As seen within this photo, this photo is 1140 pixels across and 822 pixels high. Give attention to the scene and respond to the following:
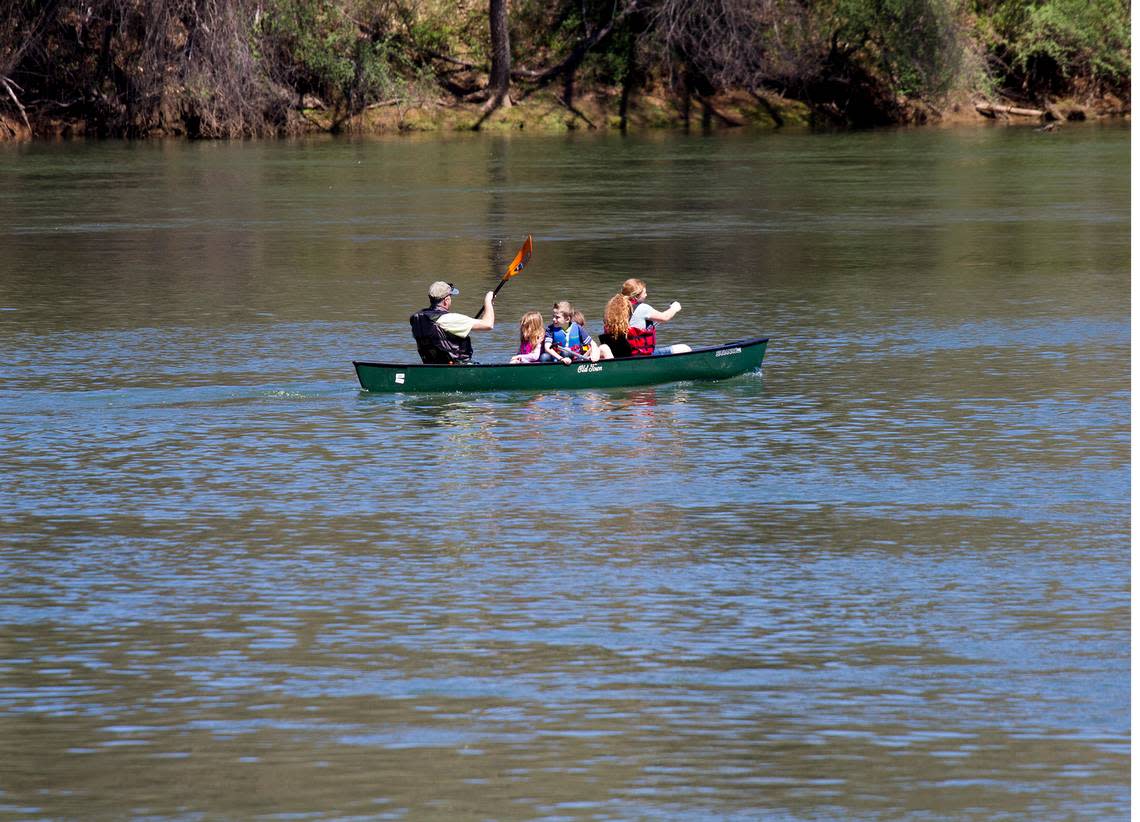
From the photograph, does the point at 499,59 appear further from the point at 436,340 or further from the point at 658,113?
the point at 436,340

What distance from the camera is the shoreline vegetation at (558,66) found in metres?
62.5

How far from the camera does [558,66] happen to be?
237 feet

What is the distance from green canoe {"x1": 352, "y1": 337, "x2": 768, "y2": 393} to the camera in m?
18.3

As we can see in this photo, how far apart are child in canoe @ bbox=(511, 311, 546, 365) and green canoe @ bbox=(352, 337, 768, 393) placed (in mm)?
238

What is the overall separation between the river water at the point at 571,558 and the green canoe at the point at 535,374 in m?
0.22

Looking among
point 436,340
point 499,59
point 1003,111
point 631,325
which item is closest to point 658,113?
point 499,59

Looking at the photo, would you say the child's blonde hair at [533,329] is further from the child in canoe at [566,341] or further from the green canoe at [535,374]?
the green canoe at [535,374]

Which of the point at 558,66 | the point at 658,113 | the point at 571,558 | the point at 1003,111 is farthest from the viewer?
the point at 558,66

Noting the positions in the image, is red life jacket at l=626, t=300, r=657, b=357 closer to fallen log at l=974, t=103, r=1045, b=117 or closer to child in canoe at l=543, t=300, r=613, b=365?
child in canoe at l=543, t=300, r=613, b=365

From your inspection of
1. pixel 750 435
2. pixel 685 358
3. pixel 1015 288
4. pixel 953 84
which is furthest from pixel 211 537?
pixel 953 84

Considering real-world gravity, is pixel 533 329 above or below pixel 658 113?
below

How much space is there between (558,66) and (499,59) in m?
2.79

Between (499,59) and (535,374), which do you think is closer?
(535,374)

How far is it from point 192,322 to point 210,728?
606 inches
